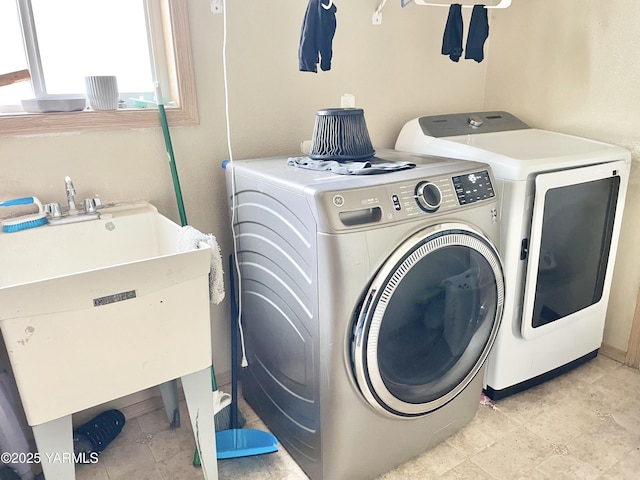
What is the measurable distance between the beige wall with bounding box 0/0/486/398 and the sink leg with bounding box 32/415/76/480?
71cm

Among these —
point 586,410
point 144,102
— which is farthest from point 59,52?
point 586,410

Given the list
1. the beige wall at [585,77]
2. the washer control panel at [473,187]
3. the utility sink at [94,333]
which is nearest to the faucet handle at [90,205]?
the utility sink at [94,333]

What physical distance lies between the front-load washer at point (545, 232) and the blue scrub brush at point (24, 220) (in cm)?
137

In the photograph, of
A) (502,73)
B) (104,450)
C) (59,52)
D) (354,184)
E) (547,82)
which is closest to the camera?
(354,184)

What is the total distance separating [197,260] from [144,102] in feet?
2.44

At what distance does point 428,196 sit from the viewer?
1.32 metres

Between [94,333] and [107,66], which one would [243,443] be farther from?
[107,66]

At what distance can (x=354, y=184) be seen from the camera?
1.23 metres

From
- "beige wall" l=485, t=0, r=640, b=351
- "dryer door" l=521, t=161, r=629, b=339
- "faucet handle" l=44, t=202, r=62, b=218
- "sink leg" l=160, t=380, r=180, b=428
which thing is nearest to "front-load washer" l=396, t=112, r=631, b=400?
"dryer door" l=521, t=161, r=629, b=339

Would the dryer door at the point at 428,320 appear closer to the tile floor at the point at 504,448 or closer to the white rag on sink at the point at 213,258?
the tile floor at the point at 504,448

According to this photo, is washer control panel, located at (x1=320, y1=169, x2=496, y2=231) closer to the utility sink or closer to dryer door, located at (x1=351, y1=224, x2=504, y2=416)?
dryer door, located at (x1=351, y1=224, x2=504, y2=416)

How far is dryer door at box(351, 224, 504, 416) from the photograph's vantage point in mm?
1246

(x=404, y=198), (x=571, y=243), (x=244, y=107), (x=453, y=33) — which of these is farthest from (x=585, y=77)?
(x=244, y=107)

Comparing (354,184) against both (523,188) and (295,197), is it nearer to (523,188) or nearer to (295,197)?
(295,197)
